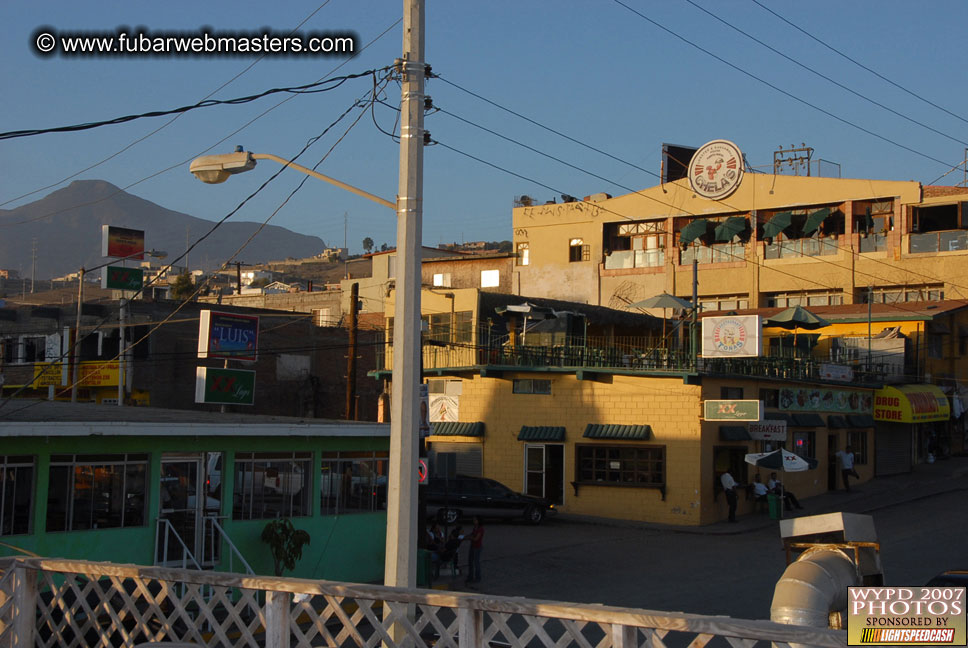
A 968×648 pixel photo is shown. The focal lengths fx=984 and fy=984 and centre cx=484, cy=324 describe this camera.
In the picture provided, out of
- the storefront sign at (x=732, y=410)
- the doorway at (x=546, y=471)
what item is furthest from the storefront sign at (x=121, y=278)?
the storefront sign at (x=732, y=410)

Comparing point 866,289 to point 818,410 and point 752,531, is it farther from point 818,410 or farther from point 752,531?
point 752,531

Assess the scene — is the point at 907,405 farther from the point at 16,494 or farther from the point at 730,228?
the point at 16,494

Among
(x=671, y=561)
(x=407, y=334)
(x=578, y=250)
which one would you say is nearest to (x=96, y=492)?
(x=407, y=334)

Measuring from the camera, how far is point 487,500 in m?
32.1

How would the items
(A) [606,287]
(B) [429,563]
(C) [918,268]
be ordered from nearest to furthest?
(B) [429,563]
(C) [918,268]
(A) [606,287]

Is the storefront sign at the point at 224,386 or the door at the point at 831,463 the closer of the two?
the storefront sign at the point at 224,386

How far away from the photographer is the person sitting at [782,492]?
109 ft

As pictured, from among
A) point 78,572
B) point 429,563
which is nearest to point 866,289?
point 429,563

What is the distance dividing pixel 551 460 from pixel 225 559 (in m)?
17.6

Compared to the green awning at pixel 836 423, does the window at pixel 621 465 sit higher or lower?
lower

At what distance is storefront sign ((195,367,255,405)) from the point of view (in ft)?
79.3

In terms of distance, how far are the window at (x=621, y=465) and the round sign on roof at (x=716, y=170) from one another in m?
31.5

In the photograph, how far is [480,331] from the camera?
36844 mm

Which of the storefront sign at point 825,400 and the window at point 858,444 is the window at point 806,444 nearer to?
the storefront sign at point 825,400
